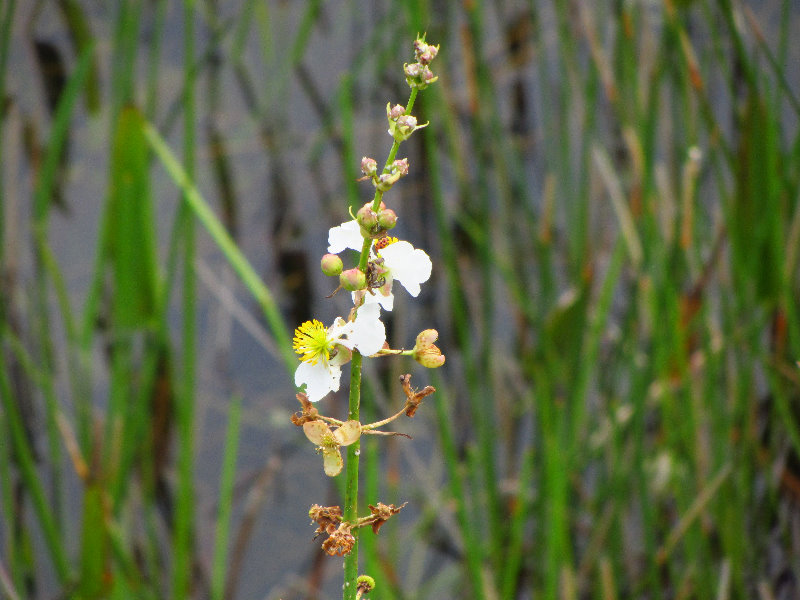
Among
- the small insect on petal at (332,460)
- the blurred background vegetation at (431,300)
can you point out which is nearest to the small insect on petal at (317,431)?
the small insect on petal at (332,460)

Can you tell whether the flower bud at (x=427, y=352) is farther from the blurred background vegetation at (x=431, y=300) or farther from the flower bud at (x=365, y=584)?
the blurred background vegetation at (x=431, y=300)

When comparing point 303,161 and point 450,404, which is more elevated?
point 303,161

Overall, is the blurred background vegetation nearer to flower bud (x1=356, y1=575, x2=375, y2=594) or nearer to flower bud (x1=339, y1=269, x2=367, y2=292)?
flower bud (x1=356, y1=575, x2=375, y2=594)

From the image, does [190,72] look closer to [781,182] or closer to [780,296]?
[781,182]

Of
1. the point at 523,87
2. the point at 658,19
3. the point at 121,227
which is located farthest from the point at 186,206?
the point at 658,19

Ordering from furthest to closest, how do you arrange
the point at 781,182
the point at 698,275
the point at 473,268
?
the point at 473,268, the point at 698,275, the point at 781,182

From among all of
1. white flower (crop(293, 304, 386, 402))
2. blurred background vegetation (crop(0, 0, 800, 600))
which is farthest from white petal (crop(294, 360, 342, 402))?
blurred background vegetation (crop(0, 0, 800, 600))

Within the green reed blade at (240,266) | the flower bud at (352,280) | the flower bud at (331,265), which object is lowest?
the flower bud at (352,280)
